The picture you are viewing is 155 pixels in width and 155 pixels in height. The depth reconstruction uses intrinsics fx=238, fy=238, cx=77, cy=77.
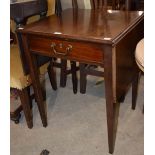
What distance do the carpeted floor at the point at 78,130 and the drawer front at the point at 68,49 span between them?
0.66 m

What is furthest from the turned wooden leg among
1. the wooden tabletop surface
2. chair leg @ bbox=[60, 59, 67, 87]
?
the wooden tabletop surface

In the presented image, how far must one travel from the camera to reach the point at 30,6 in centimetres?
154

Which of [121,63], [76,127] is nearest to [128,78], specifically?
[121,63]

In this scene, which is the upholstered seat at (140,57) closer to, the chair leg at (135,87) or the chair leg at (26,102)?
the chair leg at (135,87)

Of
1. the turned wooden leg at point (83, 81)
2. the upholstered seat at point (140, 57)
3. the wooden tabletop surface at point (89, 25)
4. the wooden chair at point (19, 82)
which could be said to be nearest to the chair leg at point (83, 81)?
the turned wooden leg at point (83, 81)

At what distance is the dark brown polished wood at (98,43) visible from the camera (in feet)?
3.94

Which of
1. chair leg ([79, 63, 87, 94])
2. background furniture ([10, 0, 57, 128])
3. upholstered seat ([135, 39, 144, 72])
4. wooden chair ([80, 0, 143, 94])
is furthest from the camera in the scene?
chair leg ([79, 63, 87, 94])

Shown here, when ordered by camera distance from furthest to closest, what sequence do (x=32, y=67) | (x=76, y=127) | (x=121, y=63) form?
(x=76, y=127) → (x=32, y=67) → (x=121, y=63)

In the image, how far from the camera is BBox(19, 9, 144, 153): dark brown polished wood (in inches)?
47.3

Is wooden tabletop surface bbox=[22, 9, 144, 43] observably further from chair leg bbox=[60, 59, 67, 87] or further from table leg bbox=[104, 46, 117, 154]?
chair leg bbox=[60, 59, 67, 87]
